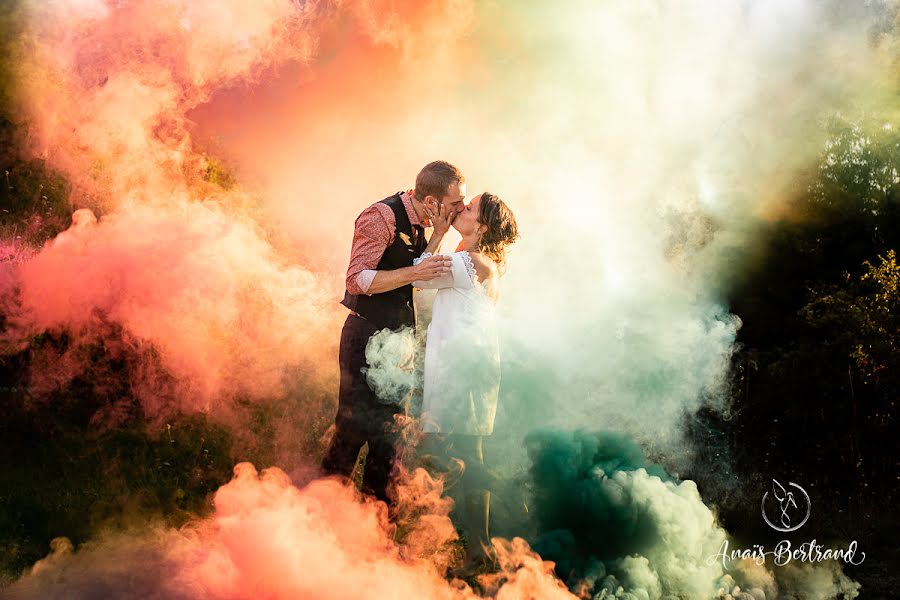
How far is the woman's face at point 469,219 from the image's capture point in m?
5.12

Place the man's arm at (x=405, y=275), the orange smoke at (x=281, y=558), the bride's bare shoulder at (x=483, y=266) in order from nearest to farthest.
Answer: the orange smoke at (x=281, y=558) → the man's arm at (x=405, y=275) → the bride's bare shoulder at (x=483, y=266)

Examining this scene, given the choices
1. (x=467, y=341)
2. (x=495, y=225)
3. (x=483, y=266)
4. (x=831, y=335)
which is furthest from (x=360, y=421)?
(x=831, y=335)

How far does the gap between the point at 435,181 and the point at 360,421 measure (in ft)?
5.17

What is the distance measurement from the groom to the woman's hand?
2cm

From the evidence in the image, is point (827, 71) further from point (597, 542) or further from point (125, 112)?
point (125, 112)

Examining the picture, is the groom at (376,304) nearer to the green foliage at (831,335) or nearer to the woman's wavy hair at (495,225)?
the woman's wavy hair at (495,225)

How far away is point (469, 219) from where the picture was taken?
16.8ft

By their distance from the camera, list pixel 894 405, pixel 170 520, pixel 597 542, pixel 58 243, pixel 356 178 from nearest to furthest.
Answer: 1. pixel 597 542
2. pixel 170 520
3. pixel 58 243
4. pixel 356 178
5. pixel 894 405

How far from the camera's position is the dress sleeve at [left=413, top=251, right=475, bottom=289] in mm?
4961

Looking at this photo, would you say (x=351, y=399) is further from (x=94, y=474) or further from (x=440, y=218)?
(x=94, y=474)

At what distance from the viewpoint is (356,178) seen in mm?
6867

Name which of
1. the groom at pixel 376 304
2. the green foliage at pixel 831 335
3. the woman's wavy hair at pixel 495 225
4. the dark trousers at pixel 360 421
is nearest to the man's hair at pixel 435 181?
the groom at pixel 376 304

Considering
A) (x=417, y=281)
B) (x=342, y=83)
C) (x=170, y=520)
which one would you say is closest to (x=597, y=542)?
→ (x=417, y=281)

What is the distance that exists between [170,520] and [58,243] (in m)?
2.29
